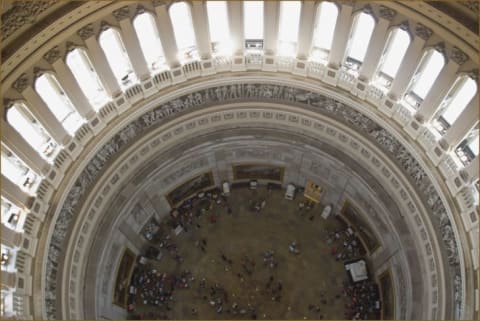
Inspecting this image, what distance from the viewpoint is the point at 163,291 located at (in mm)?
33000

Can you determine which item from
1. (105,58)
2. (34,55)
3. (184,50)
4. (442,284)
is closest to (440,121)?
(442,284)

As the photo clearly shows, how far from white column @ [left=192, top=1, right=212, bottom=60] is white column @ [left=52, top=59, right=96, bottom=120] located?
508cm

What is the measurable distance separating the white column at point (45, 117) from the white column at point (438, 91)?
14368mm

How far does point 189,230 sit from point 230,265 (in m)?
2.91

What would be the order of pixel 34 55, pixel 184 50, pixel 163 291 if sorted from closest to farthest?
1. pixel 34 55
2. pixel 184 50
3. pixel 163 291

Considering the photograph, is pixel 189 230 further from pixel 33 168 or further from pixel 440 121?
pixel 440 121

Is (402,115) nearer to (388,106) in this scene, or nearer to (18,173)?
(388,106)

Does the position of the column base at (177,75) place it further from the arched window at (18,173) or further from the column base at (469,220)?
the column base at (469,220)

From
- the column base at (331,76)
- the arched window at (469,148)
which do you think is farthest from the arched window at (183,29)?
the arched window at (469,148)

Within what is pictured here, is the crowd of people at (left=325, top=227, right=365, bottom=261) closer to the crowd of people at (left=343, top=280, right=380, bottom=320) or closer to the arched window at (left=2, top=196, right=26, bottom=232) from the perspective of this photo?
the crowd of people at (left=343, top=280, right=380, bottom=320)

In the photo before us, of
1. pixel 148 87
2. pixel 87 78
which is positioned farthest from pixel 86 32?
pixel 148 87

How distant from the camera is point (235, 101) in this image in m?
28.5

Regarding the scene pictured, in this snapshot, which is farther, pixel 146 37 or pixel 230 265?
pixel 230 265

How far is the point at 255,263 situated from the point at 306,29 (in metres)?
13.9
